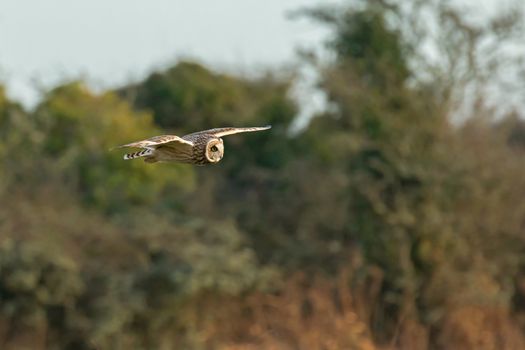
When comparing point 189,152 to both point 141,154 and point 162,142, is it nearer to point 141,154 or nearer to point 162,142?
point 141,154

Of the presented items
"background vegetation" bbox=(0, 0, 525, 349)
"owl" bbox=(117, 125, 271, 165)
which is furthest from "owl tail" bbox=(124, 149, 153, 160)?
"background vegetation" bbox=(0, 0, 525, 349)

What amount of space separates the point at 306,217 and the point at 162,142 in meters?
14.2

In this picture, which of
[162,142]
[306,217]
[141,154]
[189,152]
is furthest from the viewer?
[306,217]

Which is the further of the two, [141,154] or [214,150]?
[214,150]

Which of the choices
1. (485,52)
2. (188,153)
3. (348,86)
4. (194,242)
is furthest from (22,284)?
(188,153)

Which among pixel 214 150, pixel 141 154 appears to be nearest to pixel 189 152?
pixel 214 150

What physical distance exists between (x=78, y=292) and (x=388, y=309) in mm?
3895

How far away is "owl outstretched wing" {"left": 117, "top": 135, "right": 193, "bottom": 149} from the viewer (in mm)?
5652

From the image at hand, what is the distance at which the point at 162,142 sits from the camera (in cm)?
579

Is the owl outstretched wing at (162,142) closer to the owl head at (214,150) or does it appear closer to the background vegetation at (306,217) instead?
the owl head at (214,150)

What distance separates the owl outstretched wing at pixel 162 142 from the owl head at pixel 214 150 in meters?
0.11

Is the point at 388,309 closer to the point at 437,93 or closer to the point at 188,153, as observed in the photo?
the point at 437,93

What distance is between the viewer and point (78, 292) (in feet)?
52.4

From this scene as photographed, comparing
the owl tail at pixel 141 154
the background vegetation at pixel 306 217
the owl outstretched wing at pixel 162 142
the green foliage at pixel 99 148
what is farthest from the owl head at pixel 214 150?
the green foliage at pixel 99 148
